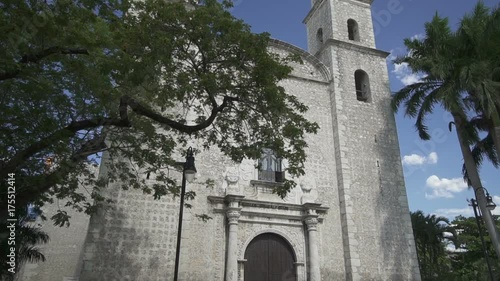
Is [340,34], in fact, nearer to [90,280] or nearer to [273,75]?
[273,75]

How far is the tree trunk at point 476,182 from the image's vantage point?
12.7 meters

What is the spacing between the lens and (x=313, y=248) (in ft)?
39.3

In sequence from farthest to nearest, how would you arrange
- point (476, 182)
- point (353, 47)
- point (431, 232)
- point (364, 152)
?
1. point (431, 232)
2. point (353, 47)
3. point (364, 152)
4. point (476, 182)

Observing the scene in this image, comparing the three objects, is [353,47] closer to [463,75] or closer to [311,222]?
[463,75]

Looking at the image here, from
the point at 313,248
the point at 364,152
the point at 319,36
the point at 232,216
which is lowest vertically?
the point at 313,248

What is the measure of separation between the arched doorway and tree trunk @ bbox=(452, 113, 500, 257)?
22.0ft

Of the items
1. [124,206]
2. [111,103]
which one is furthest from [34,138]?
[124,206]

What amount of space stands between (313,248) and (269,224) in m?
1.55

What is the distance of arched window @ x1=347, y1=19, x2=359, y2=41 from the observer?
17358 mm

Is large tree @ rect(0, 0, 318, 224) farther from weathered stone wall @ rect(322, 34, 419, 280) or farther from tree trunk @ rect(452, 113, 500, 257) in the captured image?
tree trunk @ rect(452, 113, 500, 257)

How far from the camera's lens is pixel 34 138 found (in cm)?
722

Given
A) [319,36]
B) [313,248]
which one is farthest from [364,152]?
[319,36]

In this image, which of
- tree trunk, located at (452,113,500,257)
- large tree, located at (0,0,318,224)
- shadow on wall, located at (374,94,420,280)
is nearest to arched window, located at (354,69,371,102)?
shadow on wall, located at (374,94,420,280)

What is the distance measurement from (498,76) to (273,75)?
10.5 m
